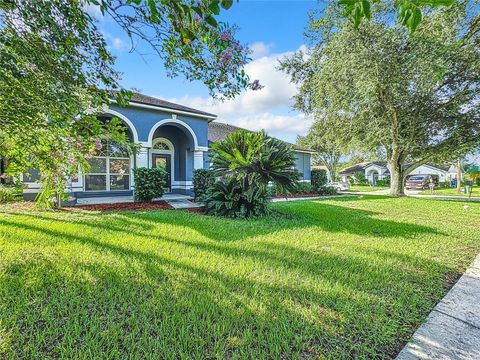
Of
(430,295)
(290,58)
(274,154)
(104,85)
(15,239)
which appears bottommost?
(430,295)

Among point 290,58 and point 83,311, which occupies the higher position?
point 290,58

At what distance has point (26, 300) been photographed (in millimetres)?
2516

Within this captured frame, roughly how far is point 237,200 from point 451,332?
229 inches

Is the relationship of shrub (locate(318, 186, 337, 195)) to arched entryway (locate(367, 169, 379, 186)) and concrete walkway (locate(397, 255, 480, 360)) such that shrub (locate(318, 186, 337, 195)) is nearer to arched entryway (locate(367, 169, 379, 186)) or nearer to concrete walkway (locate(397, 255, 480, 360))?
concrete walkway (locate(397, 255, 480, 360))

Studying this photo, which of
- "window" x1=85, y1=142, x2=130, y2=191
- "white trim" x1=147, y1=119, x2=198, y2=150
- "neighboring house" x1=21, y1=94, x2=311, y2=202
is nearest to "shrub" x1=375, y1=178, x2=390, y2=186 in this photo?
"neighboring house" x1=21, y1=94, x2=311, y2=202

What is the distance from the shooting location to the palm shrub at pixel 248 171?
714 centimetres

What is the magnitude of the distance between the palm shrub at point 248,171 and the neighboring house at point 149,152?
184 inches

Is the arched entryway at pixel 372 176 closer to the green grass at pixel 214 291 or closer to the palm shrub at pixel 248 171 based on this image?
the palm shrub at pixel 248 171

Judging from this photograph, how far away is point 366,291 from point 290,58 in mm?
17318

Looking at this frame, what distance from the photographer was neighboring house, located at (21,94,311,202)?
37.0 ft

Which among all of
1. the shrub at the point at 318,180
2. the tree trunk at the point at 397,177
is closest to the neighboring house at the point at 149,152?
the shrub at the point at 318,180

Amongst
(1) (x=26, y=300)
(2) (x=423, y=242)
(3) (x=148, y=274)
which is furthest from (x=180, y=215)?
(2) (x=423, y=242)

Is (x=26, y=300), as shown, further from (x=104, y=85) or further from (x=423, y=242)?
(x=423, y=242)

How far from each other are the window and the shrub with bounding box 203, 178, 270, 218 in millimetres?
6378
